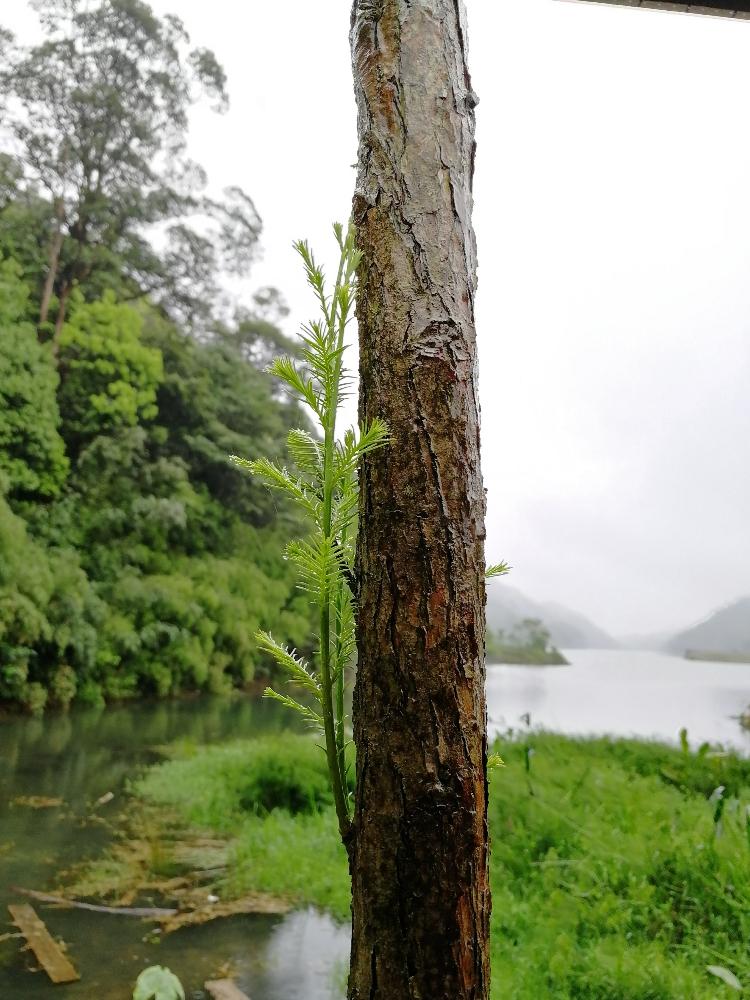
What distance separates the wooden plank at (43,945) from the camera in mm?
1878

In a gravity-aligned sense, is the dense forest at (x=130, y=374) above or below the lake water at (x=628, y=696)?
above

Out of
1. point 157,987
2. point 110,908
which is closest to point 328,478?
point 157,987

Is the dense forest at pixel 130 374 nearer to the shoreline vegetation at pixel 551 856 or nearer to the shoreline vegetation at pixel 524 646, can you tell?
the shoreline vegetation at pixel 524 646

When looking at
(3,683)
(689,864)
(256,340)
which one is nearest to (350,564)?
(689,864)

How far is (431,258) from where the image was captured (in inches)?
31.1

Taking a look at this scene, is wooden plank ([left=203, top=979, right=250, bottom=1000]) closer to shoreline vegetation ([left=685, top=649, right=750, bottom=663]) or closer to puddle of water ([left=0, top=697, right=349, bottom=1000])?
puddle of water ([left=0, top=697, right=349, bottom=1000])

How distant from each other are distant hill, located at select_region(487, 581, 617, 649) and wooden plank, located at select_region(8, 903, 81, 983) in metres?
3.08

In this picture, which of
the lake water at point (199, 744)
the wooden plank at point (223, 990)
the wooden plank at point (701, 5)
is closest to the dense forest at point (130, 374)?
the lake water at point (199, 744)

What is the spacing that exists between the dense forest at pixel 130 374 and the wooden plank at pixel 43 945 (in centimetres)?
363

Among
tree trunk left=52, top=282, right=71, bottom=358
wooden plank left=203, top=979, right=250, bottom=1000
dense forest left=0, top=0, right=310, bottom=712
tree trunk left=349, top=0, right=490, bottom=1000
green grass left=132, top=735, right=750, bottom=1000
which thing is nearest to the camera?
tree trunk left=349, top=0, right=490, bottom=1000

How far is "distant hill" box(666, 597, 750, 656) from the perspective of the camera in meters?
4.48

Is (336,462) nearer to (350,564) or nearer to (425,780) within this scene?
(350,564)

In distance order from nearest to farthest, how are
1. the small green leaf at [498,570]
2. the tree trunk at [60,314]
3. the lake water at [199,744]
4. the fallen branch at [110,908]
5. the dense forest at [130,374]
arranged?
1. the small green leaf at [498,570]
2. the lake water at [199,744]
3. the fallen branch at [110,908]
4. the dense forest at [130,374]
5. the tree trunk at [60,314]

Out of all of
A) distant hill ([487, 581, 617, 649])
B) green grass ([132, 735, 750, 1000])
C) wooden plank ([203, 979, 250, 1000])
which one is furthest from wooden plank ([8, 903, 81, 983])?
distant hill ([487, 581, 617, 649])
